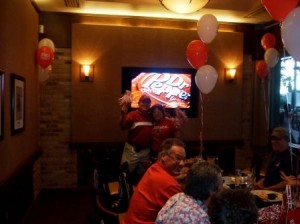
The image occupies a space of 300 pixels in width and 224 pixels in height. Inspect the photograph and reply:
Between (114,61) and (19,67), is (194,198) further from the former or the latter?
(114,61)

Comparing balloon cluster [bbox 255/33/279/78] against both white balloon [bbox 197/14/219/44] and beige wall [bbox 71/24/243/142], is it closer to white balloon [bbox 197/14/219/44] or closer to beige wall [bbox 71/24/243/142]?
beige wall [bbox 71/24/243/142]

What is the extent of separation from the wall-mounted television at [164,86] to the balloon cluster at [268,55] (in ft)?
3.75

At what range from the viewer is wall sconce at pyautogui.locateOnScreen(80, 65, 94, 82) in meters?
5.78

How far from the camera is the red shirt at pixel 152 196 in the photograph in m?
2.25

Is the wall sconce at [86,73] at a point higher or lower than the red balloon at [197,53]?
lower

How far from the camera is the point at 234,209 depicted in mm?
1620

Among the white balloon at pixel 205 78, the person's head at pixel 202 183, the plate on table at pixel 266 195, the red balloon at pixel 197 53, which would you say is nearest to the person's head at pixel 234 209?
the person's head at pixel 202 183

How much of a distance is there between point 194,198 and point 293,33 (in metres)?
1.16

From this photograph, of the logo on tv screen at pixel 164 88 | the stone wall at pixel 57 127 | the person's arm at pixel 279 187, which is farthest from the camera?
the logo on tv screen at pixel 164 88

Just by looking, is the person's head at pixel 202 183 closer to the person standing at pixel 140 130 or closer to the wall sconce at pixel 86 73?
the person standing at pixel 140 130

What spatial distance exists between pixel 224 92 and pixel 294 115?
1.29 m

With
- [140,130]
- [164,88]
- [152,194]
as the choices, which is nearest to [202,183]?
[152,194]

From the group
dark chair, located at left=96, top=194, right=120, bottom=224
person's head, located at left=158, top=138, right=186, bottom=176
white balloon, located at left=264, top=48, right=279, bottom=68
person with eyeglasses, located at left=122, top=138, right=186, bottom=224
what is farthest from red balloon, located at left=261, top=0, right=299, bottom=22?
white balloon, located at left=264, top=48, right=279, bottom=68

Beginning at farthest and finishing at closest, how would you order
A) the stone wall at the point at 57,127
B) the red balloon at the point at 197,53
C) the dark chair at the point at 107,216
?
1. the stone wall at the point at 57,127
2. the red balloon at the point at 197,53
3. the dark chair at the point at 107,216
